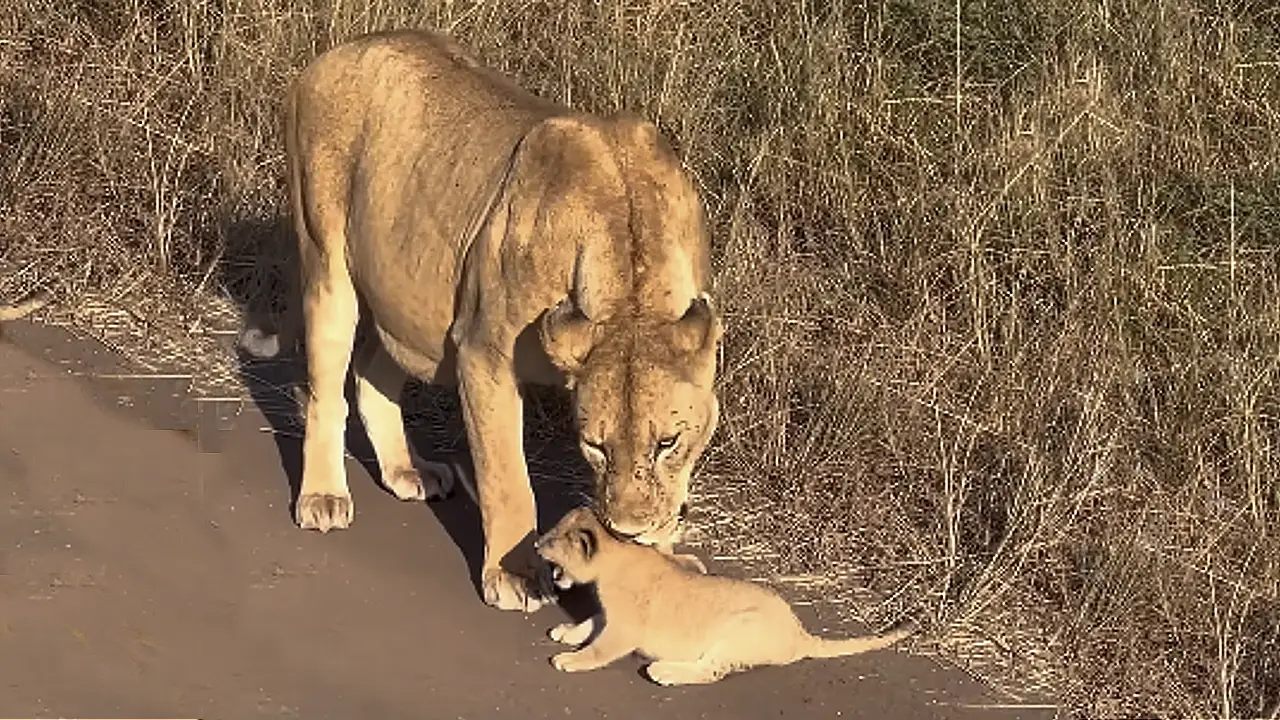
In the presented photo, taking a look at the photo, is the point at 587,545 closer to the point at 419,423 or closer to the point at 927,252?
the point at 419,423

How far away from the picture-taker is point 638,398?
5344 millimetres

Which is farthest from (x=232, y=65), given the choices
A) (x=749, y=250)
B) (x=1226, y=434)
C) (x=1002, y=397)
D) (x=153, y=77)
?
(x=1226, y=434)

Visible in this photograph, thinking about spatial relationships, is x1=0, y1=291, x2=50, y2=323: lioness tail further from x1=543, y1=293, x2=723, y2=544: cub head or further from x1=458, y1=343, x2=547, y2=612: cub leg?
x1=543, y1=293, x2=723, y2=544: cub head

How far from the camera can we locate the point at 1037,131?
7980mm

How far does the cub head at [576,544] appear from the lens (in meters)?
5.50

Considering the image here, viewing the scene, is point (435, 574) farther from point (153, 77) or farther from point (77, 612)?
point (153, 77)

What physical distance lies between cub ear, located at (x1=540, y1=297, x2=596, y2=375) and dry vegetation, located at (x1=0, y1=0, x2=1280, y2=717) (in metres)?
1.09

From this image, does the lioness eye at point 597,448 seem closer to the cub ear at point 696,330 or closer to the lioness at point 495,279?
A: the lioness at point 495,279

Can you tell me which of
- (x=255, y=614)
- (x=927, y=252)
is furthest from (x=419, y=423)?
(x=927, y=252)

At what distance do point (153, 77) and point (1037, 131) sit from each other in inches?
142

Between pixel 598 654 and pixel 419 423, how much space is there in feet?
6.24

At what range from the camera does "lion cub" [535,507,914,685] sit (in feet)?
17.7

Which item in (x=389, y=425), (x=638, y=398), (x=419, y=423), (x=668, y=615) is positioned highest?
(x=638, y=398)

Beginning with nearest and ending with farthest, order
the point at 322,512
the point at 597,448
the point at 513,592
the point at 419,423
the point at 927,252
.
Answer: the point at 597,448 < the point at 513,592 < the point at 322,512 < the point at 419,423 < the point at 927,252
